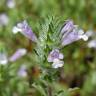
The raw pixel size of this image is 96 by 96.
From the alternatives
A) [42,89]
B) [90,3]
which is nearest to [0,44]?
[90,3]

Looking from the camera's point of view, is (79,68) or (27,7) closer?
(79,68)

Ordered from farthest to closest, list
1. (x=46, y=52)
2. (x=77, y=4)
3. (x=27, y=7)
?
(x=27, y=7)
(x=77, y=4)
(x=46, y=52)

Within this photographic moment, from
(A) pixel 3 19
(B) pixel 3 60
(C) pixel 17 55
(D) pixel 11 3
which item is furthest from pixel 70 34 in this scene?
(A) pixel 3 19

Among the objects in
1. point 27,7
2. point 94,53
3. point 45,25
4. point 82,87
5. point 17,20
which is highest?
point 27,7

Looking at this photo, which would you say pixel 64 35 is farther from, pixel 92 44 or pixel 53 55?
pixel 92 44

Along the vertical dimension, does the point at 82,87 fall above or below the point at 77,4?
below

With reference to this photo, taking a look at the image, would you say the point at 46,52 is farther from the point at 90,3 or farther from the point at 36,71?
the point at 90,3

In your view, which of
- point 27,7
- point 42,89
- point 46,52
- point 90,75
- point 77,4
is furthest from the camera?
point 27,7

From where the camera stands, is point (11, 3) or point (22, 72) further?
point (11, 3)

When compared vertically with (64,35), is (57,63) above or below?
below

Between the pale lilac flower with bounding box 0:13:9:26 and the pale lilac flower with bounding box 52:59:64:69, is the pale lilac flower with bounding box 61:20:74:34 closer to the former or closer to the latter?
the pale lilac flower with bounding box 52:59:64:69

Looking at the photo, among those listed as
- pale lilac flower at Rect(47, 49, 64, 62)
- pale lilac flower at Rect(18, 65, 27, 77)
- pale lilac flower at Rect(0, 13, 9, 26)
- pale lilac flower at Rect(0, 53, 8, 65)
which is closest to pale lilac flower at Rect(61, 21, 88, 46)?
pale lilac flower at Rect(47, 49, 64, 62)
